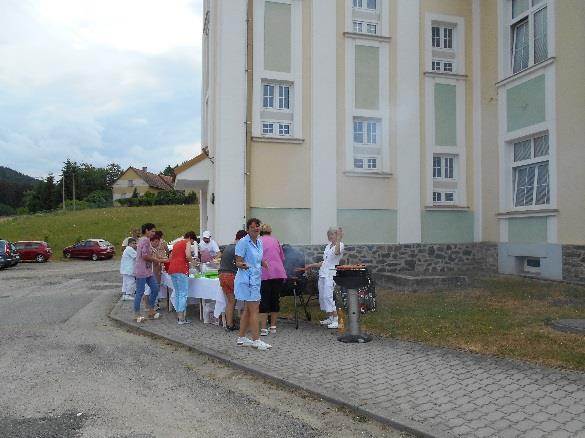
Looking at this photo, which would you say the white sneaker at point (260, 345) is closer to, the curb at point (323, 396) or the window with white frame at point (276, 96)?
the curb at point (323, 396)

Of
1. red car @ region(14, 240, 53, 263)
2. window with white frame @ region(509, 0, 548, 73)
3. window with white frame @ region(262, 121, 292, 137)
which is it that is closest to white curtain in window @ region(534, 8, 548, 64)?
window with white frame @ region(509, 0, 548, 73)

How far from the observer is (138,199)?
73938 millimetres

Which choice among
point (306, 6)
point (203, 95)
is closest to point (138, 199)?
point (203, 95)

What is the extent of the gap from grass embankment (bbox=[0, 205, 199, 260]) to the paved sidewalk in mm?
33365

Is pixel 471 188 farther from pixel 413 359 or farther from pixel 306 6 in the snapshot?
pixel 413 359

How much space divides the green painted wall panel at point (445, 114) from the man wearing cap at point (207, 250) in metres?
8.12

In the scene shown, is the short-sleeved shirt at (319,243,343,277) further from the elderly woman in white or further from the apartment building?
the apartment building

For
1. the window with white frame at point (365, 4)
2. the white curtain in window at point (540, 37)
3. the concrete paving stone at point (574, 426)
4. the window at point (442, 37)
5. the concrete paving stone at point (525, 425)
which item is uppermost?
the window with white frame at point (365, 4)

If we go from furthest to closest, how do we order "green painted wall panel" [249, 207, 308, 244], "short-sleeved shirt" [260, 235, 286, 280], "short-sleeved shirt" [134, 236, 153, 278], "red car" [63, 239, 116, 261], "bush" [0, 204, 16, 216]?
1. "bush" [0, 204, 16, 216]
2. "red car" [63, 239, 116, 261]
3. "green painted wall panel" [249, 207, 308, 244]
4. "short-sleeved shirt" [134, 236, 153, 278]
5. "short-sleeved shirt" [260, 235, 286, 280]

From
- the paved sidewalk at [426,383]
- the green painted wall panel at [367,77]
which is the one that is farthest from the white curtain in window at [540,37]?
the paved sidewalk at [426,383]

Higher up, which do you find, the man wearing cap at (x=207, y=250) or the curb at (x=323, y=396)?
the man wearing cap at (x=207, y=250)

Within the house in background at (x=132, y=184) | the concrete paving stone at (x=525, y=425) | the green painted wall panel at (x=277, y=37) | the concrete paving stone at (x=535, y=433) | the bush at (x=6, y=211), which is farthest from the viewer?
the house in background at (x=132, y=184)

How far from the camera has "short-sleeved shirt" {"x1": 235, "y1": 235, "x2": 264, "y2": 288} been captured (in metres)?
7.82

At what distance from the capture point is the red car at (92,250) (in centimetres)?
3712
